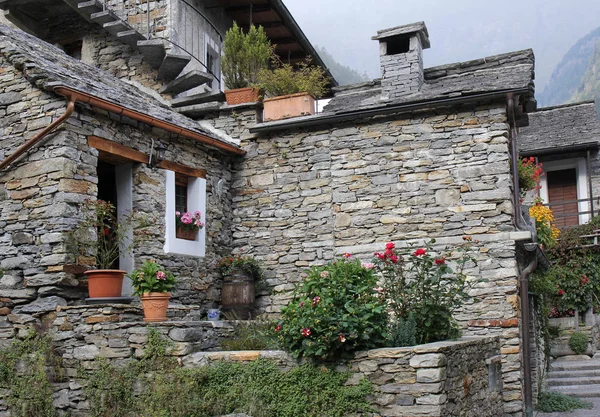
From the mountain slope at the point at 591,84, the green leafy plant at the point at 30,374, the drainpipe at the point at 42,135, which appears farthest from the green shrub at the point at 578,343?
the mountain slope at the point at 591,84

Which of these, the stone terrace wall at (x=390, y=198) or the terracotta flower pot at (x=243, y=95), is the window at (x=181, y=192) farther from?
the terracotta flower pot at (x=243, y=95)

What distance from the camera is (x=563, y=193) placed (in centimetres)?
1680

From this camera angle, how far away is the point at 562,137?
16.2 metres

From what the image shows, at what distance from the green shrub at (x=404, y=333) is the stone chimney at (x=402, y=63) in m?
4.61

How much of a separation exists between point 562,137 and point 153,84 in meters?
9.83

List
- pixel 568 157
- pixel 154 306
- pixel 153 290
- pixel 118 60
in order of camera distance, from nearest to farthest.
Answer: pixel 154 306
pixel 153 290
pixel 118 60
pixel 568 157

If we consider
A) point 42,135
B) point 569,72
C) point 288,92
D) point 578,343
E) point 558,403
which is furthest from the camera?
point 569,72

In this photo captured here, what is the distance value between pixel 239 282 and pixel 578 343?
832 centimetres

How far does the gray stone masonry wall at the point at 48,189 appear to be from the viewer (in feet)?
25.0

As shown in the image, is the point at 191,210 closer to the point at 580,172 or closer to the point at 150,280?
the point at 150,280

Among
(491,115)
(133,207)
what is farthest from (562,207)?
(133,207)

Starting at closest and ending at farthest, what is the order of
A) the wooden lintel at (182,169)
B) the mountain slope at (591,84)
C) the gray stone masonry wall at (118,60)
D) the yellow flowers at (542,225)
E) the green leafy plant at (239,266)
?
the wooden lintel at (182,169)
the green leafy plant at (239,266)
the yellow flowers at (542,225)
the gray stone masonry wall at (118,60)
the mountain slope at (591,84)

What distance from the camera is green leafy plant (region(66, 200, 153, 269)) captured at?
764cm

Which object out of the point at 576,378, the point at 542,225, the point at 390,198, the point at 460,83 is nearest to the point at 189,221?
the point at 390,198
